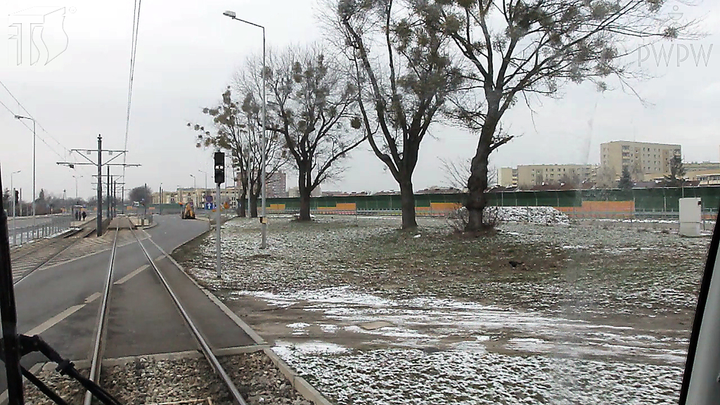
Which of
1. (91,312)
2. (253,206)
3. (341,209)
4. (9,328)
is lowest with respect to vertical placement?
(91,312)

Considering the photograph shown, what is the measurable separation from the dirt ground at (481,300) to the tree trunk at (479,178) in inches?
38.9

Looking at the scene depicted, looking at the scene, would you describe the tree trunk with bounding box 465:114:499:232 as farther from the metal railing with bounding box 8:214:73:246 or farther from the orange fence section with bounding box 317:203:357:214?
the orange fence section with bounding box 317:203:357:214

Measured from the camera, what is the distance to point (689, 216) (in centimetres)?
1897

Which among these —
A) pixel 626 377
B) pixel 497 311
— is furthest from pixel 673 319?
pixel 626 377

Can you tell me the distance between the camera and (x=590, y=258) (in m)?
15.7

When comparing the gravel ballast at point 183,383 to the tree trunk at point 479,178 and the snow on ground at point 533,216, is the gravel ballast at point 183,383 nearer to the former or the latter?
the tree trunk at point 479,178

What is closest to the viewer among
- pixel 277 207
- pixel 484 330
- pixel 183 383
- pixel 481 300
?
pixel 183 383

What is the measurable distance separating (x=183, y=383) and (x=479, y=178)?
1690cm

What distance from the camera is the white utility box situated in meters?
18.2

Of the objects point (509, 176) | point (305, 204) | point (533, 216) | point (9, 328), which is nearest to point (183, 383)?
point (9, 328)

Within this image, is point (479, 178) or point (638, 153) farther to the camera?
point (479, 178)

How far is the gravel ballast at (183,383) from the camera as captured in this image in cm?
583

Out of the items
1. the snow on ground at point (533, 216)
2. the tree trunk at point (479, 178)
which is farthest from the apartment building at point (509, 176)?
the snow on ground at point (533, 216)

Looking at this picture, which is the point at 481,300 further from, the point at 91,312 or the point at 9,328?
the point at 9,328
